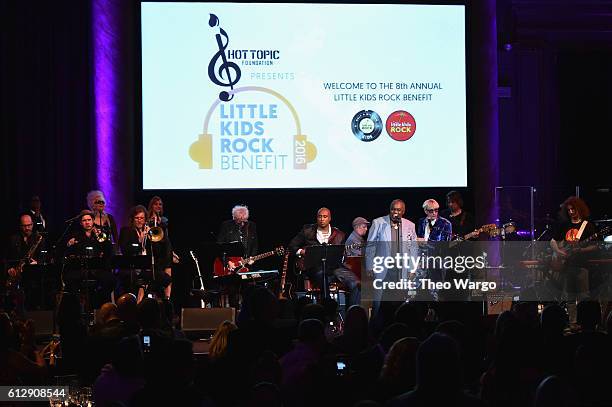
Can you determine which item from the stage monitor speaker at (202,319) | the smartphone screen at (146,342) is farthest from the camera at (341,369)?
the stage monitor speaker at (202,319)

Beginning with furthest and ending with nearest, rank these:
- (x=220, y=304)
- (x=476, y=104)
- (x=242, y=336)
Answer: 1. (x=476, y=104)
2. (x=220, y=304)
3. (x=242, y=336)

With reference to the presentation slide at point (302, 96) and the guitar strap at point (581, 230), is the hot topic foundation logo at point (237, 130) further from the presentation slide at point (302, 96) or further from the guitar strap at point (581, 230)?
the guitar strap at point (581, 230)

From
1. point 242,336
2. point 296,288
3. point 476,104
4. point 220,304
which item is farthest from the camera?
point 476,104

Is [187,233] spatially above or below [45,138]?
below

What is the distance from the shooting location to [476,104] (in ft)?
43.0

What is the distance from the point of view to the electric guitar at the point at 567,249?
1042cm

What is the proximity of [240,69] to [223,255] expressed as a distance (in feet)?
10.2

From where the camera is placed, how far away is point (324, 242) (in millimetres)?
11211

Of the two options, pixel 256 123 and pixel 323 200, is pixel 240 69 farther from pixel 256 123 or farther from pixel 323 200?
pixel 323 200

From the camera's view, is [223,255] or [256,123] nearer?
[223,255]

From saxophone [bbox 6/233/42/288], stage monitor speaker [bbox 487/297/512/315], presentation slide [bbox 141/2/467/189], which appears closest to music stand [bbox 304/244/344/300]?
presentation slide [bbox 141/2/467/189]

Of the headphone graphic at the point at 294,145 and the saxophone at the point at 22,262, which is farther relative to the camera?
the headphone graphic at the point at 294,145

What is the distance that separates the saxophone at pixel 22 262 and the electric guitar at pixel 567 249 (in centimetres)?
649

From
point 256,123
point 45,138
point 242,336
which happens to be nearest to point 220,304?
point 256,123
